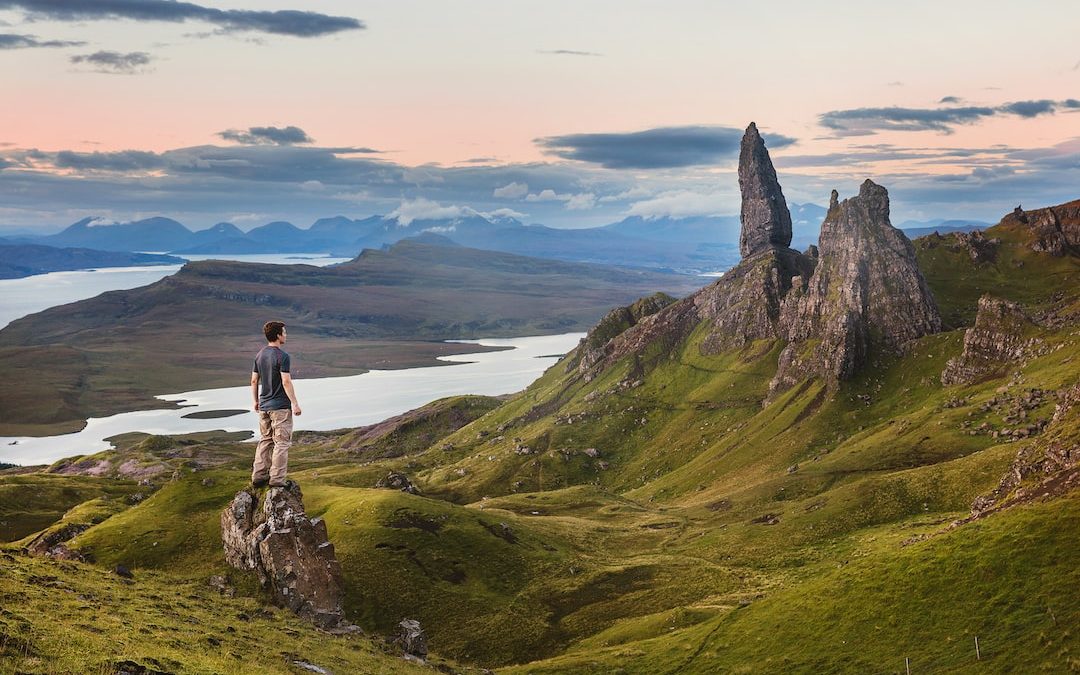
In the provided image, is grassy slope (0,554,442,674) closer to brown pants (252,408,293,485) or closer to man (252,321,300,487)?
brown pants (252,408,293,485)

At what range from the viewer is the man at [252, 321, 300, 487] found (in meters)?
47.0

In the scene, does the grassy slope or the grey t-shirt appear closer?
the grassy slope

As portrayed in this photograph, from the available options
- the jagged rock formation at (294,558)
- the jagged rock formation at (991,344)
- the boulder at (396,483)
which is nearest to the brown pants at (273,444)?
the jagged rock formation at (294,558)

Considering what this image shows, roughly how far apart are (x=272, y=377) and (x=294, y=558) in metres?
16.6

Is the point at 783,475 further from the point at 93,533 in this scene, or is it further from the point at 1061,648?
the point at 93,533

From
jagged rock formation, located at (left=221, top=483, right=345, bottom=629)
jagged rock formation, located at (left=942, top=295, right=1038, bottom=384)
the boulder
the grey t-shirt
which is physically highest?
the grey t-shirt

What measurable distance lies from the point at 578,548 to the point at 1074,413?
66841mm

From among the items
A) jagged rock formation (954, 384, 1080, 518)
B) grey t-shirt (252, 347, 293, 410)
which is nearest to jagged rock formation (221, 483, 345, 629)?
grey t-shirt (252, 347, 293, 410)

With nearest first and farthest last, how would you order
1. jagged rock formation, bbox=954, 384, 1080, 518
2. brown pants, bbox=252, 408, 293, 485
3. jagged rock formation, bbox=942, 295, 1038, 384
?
brown pants, bbox=252, 408, 293, 485 → jagged rock formation, bbox=954, 384, 1080, 518 → jagged rock formation, bbox=942, 295, 1038, 384

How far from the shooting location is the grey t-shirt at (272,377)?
156 feet

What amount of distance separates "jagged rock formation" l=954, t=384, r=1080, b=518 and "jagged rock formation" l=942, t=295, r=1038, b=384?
274ft

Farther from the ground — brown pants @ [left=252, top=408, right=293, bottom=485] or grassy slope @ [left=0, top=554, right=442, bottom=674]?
brown pants @ [left=252, top=408, right=293, bottom=485]

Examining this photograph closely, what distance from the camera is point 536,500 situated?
6521 inches

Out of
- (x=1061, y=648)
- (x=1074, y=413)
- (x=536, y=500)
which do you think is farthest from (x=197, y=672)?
(x=536, y=500)
